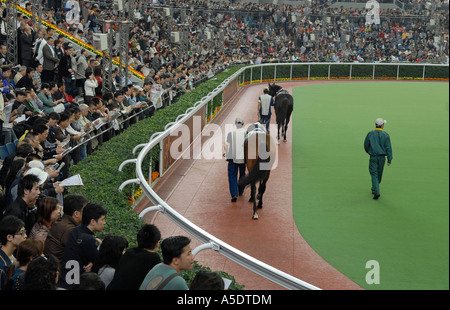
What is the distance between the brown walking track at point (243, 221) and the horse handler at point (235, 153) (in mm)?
329

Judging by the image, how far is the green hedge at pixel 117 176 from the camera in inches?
257

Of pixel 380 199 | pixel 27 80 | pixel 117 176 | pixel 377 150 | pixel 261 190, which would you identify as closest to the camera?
pixel 117 176

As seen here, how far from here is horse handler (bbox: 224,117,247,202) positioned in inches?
421

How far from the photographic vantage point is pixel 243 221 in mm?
9977

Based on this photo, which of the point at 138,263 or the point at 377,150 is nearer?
the point at 138,263

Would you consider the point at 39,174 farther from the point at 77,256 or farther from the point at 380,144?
the point at 380,144

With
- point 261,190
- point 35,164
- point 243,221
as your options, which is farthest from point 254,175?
point 35,164

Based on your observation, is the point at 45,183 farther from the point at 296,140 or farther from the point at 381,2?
the point at 381,2

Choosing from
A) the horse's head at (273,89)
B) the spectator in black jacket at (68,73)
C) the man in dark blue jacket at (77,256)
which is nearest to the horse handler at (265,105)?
the horse's head at (273,89)

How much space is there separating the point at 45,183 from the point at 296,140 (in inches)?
444

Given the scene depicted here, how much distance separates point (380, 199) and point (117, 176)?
5231 millimetres

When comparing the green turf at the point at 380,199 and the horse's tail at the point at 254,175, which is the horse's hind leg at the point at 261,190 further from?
the green turf at the point at 380,199

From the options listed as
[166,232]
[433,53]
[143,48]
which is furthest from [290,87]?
[166,232]
